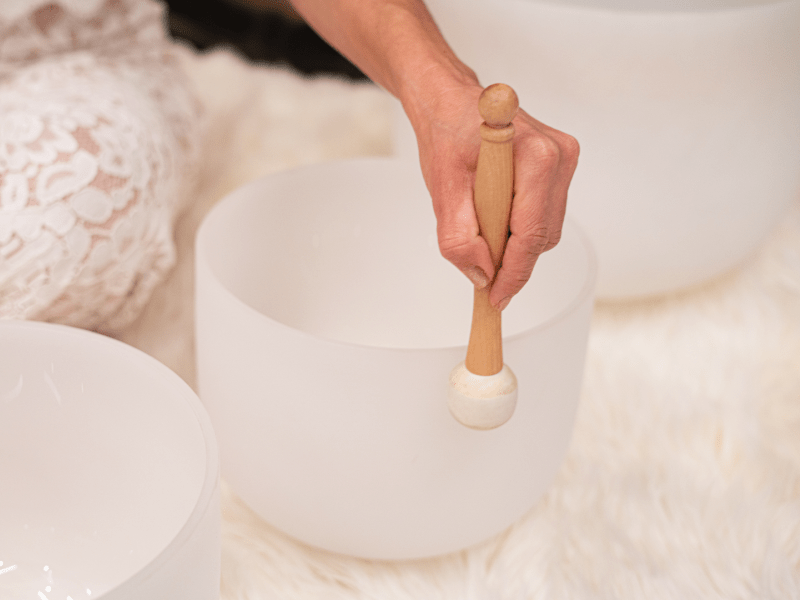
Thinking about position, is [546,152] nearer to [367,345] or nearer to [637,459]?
[367,345]

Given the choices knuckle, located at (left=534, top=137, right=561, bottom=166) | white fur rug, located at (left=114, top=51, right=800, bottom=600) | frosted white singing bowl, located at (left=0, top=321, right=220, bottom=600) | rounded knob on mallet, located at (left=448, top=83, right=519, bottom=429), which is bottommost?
white fur rug, located at (left=114, top=51, right=800, bottom=600)

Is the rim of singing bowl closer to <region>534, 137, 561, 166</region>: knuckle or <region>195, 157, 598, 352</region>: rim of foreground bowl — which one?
<region>195, 157, 598, 352</region>: rim of foreground bowl

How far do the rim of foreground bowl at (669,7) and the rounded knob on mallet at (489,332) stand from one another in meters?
0.31

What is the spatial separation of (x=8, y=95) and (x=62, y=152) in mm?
144

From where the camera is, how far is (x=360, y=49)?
23.7 inches

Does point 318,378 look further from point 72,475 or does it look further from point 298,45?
point 298,45

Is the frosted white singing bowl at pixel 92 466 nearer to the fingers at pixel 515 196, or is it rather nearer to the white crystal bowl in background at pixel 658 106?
the fingers at pixel 515 196

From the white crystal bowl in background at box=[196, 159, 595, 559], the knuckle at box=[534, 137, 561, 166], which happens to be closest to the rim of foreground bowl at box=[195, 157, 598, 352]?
the white crystal bowl in background at box=[196, 159, 595, 559]

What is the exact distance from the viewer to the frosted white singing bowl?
428 mm

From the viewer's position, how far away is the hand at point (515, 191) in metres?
0.41

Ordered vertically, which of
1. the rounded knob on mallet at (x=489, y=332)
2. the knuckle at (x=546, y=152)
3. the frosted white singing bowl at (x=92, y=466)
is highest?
the knuckle at (x=546, y=152)

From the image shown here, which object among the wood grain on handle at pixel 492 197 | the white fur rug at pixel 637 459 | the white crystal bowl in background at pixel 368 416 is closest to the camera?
the wood grain on handle at pixel 492 197

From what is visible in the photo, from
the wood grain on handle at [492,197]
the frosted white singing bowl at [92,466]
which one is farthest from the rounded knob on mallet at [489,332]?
the frosted white singing bowl at [92,466]

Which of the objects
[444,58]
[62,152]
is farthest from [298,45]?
[444,58]
